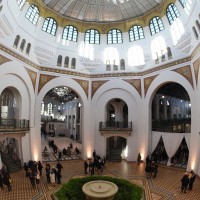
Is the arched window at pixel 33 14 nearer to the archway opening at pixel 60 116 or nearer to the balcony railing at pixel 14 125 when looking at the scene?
the balcony railing at pixel 14 125

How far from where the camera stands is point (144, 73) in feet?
59.5

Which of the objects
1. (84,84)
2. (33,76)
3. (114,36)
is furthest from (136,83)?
(33,76)

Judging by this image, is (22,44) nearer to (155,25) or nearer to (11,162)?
(11,162)

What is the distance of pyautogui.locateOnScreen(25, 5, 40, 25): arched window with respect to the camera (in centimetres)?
1535

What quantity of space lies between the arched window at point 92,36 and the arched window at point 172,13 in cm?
635

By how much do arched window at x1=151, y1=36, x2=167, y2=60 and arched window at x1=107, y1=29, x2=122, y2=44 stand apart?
3109mm

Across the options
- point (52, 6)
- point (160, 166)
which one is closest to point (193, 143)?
point (160, 166)

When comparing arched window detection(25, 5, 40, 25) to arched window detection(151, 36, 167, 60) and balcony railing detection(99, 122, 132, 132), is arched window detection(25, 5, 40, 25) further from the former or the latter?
balcony railing detection(99, 122, 132, 132)

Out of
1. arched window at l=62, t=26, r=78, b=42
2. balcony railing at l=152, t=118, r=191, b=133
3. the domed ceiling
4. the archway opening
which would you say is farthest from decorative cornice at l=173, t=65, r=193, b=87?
the archway opening

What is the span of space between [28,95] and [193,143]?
40.7 ft

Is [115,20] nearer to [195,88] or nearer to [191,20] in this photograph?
[191,20]

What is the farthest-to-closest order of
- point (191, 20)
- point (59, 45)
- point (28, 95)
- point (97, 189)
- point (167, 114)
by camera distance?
point (167, 114), point (59, 45), point (28, 95), point (191, 20), point (97, 189)

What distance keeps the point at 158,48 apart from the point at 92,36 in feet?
19.6

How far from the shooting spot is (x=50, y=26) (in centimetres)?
1741
